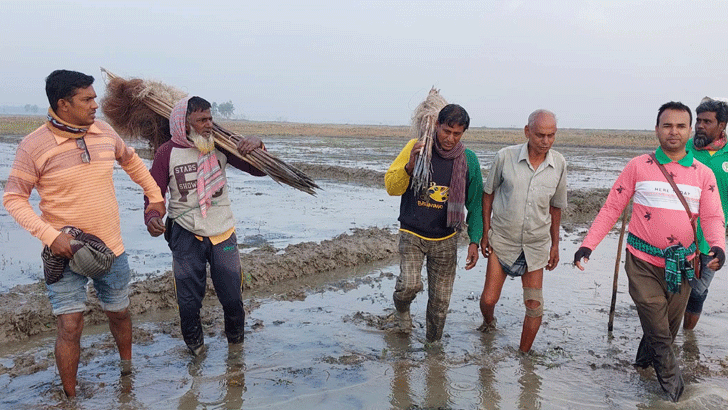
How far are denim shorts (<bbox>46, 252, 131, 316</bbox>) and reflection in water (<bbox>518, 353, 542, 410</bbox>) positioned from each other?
8.73 ft

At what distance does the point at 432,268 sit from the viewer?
438 centimetres

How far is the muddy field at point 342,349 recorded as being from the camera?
3.73 metres

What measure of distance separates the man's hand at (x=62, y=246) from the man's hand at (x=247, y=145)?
130 centimetres

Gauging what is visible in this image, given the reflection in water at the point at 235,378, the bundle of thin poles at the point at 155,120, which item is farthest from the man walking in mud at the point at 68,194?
the reflection in water at the point at 235,378

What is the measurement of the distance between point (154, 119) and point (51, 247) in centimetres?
154

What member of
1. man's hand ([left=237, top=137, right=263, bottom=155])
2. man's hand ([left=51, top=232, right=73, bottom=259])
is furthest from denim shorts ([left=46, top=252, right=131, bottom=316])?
man's hand ([left=237, top=137, right=263, bottom=155])

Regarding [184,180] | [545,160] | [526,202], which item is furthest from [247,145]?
[545,160]

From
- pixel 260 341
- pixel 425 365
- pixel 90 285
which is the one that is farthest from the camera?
pixel 90 285

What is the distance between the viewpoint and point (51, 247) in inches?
123

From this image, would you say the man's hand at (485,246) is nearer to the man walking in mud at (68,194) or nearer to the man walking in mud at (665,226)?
the man walking in mud at (665,226)

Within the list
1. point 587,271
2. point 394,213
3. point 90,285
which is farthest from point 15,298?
point 394,213

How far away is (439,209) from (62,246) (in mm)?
2458

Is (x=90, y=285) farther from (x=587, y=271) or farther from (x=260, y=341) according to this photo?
(x=587, y=271)

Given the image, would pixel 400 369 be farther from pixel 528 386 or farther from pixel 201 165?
pixel 201 165
